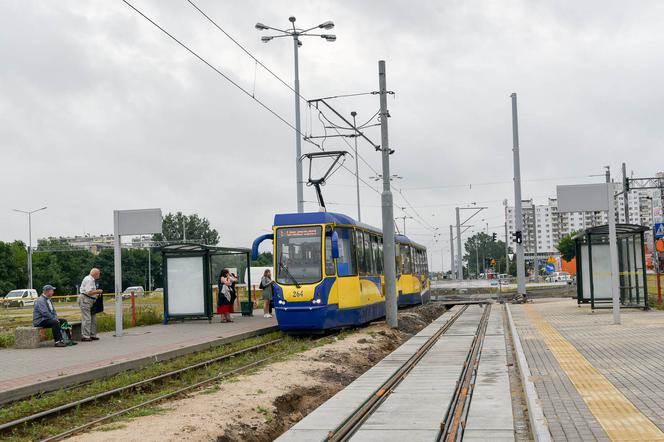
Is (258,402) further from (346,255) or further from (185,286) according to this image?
(185,286)

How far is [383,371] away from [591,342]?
529cm

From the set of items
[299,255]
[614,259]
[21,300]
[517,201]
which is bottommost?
[21,300]

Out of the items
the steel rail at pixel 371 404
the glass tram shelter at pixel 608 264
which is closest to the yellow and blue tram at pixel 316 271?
the steel rail at pixel 371 404

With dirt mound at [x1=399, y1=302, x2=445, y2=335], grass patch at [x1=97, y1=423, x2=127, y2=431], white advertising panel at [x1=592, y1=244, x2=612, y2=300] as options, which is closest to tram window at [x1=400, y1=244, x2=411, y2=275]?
dirt mound at [x1=399, y1=302, x2=445, y2=335]

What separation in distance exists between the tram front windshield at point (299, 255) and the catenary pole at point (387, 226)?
3.51 m

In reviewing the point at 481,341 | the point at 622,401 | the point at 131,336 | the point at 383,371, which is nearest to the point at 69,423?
the point at 383,371

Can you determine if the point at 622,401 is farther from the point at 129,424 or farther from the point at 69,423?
the point at 69,423

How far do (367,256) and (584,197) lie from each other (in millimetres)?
6374

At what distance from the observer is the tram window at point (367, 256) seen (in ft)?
70.7

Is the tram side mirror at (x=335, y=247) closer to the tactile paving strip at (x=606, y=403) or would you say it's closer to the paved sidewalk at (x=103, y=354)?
the paved sidewalk at (x=103, y=354)

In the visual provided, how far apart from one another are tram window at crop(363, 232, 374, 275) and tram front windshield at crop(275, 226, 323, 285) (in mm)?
3051

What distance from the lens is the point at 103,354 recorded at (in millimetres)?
14578

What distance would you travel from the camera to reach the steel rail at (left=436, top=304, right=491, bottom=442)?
25.6 ft

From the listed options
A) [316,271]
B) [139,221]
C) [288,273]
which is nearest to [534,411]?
[316,271]
